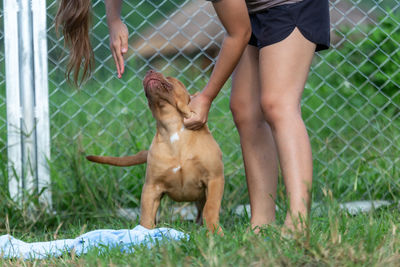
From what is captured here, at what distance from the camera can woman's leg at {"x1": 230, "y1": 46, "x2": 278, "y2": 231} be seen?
264 centimetres

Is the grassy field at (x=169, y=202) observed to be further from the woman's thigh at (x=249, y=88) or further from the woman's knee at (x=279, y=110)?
the woman's thigh at (x=249, y=88)

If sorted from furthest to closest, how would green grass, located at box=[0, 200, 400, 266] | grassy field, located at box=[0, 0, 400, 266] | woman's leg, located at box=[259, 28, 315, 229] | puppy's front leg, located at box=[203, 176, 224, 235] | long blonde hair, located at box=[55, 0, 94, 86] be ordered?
puppy's front leg, located at box=[203, 176, 224, 235]
long blonde hair, located at box=[55, 0, 94, 86]
woman's leg, located at box=[259, 28, 315, 229]
grassy field, located at box=[0, 0, 400, 266]
green grass, located at box=[0, 200, 400, 266]

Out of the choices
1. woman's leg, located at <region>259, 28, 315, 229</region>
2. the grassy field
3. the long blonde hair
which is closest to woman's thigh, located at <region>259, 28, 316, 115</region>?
woman's leg, located at <region>259, 28, 315, 229</region>

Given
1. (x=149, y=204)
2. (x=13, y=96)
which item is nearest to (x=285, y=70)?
(x=149, y=204)

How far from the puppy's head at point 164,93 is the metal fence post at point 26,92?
0.79 meters

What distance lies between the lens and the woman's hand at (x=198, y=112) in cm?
255

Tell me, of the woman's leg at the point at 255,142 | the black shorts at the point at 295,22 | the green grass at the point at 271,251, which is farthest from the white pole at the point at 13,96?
the black shorts at the point at 295,22

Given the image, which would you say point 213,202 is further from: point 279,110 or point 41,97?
point 41,97

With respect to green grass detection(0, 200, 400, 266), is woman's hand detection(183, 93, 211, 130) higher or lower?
higher

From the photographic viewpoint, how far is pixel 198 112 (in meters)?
2.63

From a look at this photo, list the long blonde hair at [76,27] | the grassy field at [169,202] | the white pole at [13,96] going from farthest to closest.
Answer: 1. the white pole at [13,96]
2. the long blonde hair at [76,27]
3. the grassy field at [169,202]

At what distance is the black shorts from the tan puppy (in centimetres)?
49

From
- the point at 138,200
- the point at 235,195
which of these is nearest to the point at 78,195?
the point at 138,200

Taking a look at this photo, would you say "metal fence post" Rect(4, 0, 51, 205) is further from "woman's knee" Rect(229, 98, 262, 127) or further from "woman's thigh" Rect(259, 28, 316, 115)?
"woman's thigh" Rect(259, 28, 316, 115)
